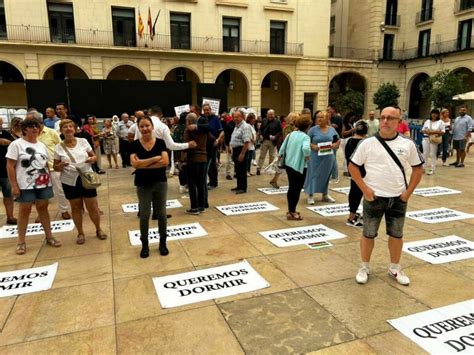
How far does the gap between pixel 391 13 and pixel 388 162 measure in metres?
35.0

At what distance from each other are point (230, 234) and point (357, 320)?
99.5 inches

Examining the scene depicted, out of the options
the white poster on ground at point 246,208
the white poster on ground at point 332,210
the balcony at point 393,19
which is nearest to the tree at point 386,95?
the balcony at point 393,19

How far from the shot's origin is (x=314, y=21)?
2697 cm

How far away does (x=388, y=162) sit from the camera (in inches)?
136

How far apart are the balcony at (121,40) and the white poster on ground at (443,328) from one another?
2319 centimetres

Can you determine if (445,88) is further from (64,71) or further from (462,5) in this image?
A: (64,71)

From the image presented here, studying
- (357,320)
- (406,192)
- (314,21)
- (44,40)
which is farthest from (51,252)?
(314,21)

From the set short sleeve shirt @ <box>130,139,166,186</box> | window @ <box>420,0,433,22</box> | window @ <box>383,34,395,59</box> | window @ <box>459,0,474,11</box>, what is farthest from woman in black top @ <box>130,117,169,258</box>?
window @ <box>420,0,433,22</box>

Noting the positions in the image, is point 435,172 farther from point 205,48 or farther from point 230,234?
point 205,48

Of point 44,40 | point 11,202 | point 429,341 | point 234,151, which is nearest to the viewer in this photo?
point 429,341

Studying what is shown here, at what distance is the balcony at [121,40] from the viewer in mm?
21219

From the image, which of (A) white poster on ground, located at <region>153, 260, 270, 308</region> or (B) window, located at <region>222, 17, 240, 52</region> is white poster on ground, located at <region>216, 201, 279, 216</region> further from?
(B) window, located at <region>222, 17, 240, 52</region>

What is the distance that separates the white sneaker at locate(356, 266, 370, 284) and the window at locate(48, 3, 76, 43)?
2357 centimetres

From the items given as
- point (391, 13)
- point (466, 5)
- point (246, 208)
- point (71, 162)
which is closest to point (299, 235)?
point (246, 208)
